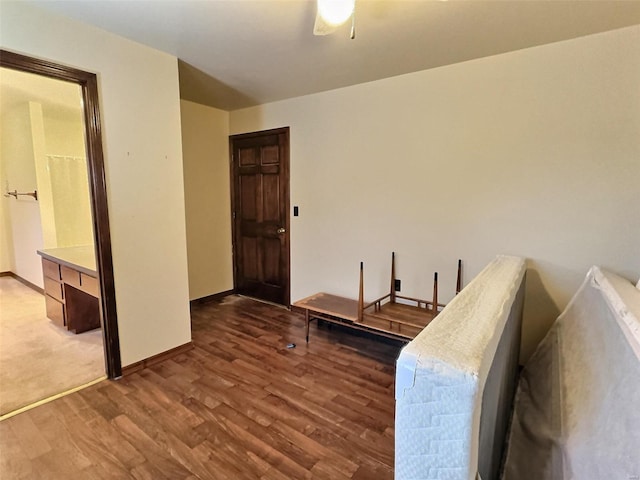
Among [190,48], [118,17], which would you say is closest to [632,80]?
[190,48]

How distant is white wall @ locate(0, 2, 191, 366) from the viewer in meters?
2.15

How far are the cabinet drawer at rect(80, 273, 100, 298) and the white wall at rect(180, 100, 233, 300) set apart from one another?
1.28 meters

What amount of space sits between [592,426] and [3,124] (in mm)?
6669

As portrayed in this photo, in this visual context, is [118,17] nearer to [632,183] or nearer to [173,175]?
[173,175]

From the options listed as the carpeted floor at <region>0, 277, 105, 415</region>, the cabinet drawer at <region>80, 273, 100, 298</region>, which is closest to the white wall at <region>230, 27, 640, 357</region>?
the cabinet drawer at <region>80, 273, 100, 298</region>

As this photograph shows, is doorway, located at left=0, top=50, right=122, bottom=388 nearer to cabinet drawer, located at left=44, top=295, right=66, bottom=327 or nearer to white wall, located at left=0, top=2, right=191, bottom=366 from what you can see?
white wall, located at left=0, top=2, right=191, bottom=366

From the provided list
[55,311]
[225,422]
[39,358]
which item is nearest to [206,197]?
[55,311]

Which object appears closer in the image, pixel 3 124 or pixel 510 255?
pixel 510 255

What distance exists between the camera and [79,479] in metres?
1.56

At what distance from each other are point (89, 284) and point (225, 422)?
164 centimetres

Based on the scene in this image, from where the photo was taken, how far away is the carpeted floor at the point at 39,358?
89.1 inches

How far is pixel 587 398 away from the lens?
1265 millimetres

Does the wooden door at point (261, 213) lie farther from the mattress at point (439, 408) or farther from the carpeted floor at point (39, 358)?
the mattress at point (439, 408)

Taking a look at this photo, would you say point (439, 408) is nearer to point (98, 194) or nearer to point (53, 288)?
point (98, 194)
